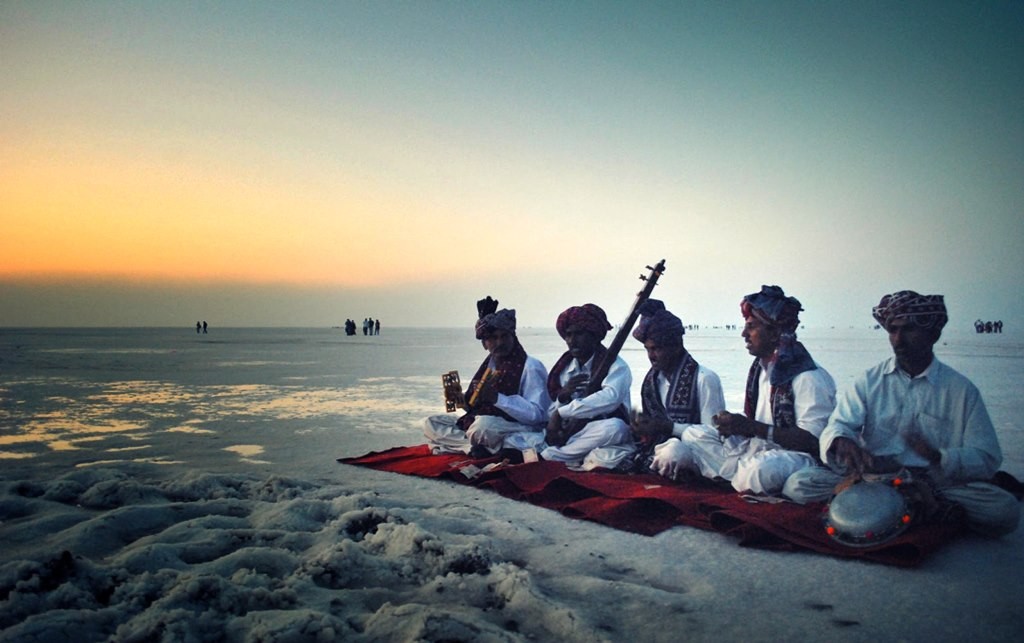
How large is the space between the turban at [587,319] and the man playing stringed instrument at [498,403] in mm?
528

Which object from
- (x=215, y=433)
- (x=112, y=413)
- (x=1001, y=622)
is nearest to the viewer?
(x=1001, y=622)

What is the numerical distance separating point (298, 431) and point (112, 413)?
342 cm

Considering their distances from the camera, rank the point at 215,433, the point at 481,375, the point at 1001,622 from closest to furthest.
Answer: the point at 1001,622, the point at 481,375, the point at 215,433

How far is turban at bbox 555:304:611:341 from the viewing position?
592 centimetres

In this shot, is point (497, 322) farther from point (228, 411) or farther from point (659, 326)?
point (228, 411)

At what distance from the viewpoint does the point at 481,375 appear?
7125 millimetres

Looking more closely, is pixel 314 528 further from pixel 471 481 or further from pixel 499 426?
pixel 499 426

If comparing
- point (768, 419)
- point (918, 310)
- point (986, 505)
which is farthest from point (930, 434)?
point (768, 419)

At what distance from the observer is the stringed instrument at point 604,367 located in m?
5.84

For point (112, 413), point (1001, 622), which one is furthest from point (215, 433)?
point (1001, 622)

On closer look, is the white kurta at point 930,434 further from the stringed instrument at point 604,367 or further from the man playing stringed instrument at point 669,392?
the stringed instrument at point 604,367

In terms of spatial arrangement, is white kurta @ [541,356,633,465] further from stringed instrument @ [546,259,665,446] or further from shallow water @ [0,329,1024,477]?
shallow water @ [0,329,1024,477]

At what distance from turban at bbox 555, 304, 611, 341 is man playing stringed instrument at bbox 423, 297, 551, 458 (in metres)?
0.53

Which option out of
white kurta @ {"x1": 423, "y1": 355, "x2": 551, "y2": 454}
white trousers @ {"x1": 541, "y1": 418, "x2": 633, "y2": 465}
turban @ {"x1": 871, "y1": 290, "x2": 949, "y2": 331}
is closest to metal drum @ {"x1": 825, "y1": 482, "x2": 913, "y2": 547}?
turban @ {"x1": 871, "y1": 290, "x2": 949, "y2": 331}
